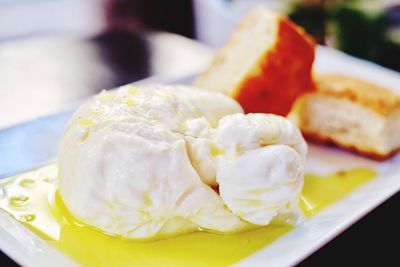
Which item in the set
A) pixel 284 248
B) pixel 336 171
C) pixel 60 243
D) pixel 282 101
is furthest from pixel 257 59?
pixel 60 243

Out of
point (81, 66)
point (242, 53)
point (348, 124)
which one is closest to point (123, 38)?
point (81, 66)

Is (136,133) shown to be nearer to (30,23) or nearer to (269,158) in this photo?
(269,158)

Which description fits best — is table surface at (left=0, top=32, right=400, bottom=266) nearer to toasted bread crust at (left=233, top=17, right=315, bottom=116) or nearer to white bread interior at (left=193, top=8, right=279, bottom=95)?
white bread interior at (left=193, top=8, right=279, bottom=95)

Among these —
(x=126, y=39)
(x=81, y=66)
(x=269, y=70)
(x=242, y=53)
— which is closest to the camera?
(x=269, y=70)

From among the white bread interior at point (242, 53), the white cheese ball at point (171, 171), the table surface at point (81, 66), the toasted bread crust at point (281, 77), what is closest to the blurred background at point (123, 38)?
the table surface at point (81, 66)

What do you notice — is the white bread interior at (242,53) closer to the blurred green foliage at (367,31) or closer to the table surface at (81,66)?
the table surface at (81,66)

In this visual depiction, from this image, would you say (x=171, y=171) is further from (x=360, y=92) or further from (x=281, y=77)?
(x=360, y=92)

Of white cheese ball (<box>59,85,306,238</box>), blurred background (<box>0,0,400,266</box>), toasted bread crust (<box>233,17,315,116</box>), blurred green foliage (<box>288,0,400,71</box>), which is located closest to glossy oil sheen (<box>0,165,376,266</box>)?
white cheese ball (<box>59,85,306,238</box>)
